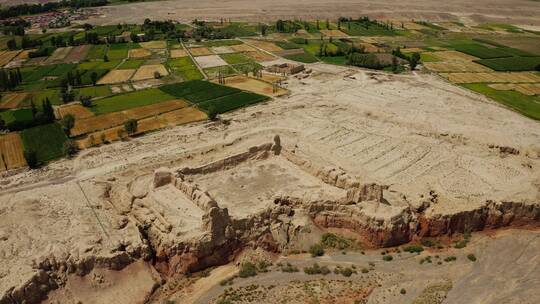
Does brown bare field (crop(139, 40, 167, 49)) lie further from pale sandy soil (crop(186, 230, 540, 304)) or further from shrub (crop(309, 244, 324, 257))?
pale sandy soil (crop(186, 230, 540, 304))

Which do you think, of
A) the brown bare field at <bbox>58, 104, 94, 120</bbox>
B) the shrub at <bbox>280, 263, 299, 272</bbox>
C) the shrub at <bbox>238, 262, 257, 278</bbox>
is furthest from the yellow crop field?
the shrub at <bbox>280, 263, 299, 272</bbox>

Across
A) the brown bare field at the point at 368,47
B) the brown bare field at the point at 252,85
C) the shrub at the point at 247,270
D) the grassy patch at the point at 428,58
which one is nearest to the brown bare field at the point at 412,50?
the grassy patch at the point at 428,58

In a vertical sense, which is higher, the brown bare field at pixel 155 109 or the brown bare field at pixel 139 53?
the brown bare field at pixel 139 53

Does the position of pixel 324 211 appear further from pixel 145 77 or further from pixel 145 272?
pixel 145 77

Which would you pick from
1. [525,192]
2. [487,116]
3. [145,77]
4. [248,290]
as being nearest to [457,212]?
[525,192]

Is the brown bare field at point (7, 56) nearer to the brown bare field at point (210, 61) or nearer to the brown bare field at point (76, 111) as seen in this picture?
the brown bare field at point (76, 111)

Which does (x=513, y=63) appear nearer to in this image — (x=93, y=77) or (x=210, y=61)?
(x=210, y=61)
